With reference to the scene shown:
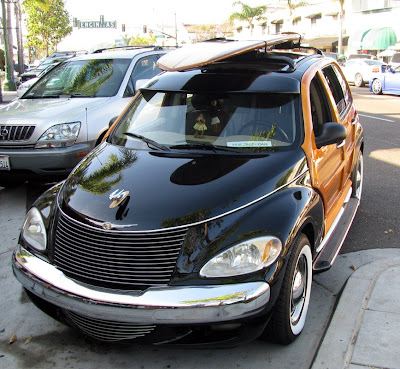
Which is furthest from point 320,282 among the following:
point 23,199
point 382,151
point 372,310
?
point 382,151

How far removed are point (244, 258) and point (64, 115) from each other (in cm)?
406

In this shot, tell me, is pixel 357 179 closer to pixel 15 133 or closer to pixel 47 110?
pixel 47 110

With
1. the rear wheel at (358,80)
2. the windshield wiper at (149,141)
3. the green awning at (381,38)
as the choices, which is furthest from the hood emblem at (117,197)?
the green awning at (381,38)

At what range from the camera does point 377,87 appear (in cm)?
1972

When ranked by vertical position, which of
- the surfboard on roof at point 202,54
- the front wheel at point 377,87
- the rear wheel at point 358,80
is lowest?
the rear wheel at point 358,80

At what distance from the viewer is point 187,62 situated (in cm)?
359

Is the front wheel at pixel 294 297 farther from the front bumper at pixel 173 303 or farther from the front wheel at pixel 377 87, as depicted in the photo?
the front wheel at pixel 377 87

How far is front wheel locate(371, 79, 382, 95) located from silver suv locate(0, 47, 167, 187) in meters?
14.5

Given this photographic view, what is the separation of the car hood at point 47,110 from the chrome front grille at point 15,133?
7cm

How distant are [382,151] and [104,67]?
16.5 feet

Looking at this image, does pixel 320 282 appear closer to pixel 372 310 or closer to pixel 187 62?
pixel 372 310

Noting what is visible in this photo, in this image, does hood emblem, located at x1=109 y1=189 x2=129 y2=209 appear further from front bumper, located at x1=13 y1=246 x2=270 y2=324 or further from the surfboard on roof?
the surfboard on roof

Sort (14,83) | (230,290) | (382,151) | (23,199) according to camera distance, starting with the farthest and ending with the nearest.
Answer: (14,83) < (382,151) < (23,199) < (230,290)

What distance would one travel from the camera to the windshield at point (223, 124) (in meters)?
3.60
